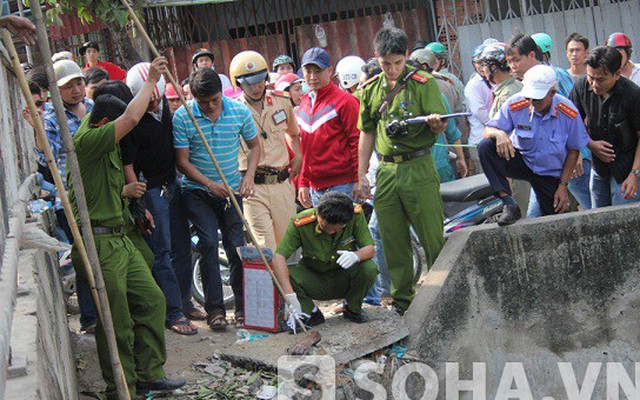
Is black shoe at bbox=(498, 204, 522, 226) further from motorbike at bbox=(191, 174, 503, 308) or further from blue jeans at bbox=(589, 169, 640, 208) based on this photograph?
motorbike at bbox=(191, 174, 503, 308)

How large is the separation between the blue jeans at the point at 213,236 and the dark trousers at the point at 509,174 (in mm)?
1802

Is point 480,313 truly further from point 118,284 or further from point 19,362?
point 19,362

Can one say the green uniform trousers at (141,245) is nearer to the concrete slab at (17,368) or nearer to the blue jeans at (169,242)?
the blue jeans at (169,242)

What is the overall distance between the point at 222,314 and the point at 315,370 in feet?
4.15

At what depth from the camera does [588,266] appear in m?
6.29

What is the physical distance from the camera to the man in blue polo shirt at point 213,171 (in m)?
6.25

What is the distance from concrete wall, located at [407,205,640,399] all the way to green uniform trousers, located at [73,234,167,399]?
181cm

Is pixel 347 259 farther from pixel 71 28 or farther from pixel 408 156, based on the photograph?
pixel 71 28

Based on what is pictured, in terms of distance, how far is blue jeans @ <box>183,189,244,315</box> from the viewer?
6367 mm

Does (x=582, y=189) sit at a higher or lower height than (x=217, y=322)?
higher

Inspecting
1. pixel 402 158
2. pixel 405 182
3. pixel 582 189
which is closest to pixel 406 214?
pixel 405 182

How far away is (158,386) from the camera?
5191mm

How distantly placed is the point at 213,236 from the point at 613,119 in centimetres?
298

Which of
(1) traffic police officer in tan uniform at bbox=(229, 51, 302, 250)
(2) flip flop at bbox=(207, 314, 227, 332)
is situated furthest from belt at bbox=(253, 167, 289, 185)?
(2) flip flop at bbox=(207, 314, 227, 332)
